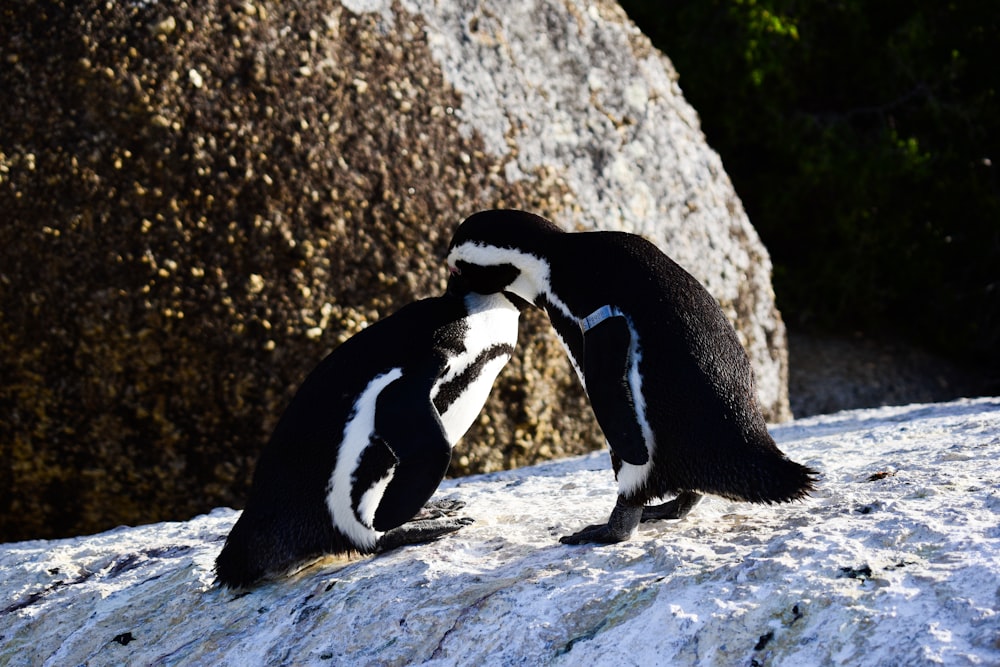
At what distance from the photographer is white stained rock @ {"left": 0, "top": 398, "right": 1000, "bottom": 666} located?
177 centimetres

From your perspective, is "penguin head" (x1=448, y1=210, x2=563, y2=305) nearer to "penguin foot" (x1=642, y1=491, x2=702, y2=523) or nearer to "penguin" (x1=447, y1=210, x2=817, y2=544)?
"penguin" (x1=447, y1=210, x2=817, y2=544)

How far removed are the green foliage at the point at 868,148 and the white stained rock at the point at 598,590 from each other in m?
3.23

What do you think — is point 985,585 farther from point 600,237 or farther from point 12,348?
point 12,348

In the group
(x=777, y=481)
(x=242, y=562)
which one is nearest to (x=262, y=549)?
(x=242, y=562)

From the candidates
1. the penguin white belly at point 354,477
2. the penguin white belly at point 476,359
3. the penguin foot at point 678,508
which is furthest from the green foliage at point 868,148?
the penguin white belly at point 354,477

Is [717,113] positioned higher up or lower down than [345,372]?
higher up

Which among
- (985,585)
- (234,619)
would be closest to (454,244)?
(234,619)

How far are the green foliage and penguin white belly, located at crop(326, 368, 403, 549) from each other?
4018 mm

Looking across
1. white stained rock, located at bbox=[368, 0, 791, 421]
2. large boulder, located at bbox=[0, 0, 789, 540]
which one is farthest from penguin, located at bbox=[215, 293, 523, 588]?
white stained rock, located at bbox=[368, 0, 791, 421]

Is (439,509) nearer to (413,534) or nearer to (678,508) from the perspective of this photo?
(413,534)

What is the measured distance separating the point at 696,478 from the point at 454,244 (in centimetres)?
81

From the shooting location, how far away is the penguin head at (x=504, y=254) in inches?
98.4

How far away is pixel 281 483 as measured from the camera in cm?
233

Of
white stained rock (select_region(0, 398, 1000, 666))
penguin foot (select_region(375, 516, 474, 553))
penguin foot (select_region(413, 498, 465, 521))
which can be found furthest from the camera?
penguin foot (select_region(413, 498, 465, 521))
